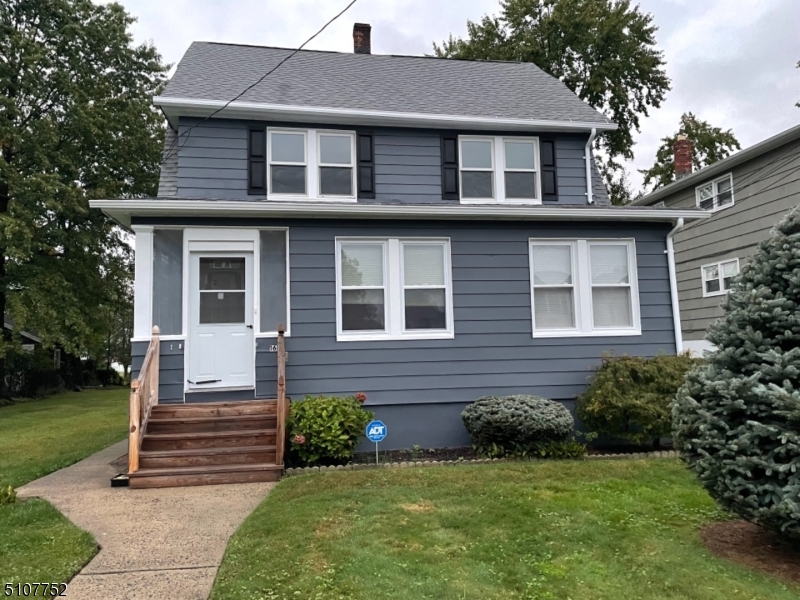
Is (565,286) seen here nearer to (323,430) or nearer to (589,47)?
(323,430)

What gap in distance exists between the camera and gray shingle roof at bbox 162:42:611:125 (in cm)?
921

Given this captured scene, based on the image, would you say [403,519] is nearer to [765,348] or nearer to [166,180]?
[765,348]

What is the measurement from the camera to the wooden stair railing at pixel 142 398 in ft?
20.5

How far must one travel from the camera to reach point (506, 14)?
70.0 feet

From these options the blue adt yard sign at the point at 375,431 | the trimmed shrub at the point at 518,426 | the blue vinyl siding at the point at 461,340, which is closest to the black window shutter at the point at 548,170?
the blue vinyl siding at the point at 461,340

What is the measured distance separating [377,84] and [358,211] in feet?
12.3

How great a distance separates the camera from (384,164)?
9.14 metres

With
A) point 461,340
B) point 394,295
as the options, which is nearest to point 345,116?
point 394,295

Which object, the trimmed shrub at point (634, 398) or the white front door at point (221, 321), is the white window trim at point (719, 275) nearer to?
the trimmed shrub at point (634, 398)

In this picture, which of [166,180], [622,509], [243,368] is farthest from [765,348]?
[166,180]

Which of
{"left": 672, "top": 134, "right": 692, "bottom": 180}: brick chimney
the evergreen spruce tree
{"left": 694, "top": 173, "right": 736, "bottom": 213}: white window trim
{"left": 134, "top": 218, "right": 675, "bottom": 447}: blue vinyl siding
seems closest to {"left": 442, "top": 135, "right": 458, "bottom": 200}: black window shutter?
{"left": 134, "top": 218, "right": 675, "bottom": 447}: blue vinyl siding

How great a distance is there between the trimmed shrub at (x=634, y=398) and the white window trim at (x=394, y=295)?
2.14m

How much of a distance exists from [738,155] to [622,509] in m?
10.9

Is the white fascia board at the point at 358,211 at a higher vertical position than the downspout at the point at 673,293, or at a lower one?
higher
